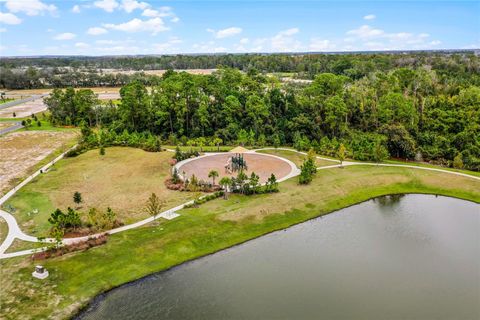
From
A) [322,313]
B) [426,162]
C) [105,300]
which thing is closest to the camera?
[322,313]

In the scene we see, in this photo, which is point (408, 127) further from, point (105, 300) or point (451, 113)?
point (105, 300)

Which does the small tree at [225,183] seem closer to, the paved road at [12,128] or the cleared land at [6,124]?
the paved road at [12,128]

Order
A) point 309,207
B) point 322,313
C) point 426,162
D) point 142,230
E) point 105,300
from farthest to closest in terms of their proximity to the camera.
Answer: point 426,162 → point 309,207 → point 142,230 → point 105,300 → point 322,313

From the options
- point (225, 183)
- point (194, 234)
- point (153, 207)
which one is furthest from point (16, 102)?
point (194, 234)

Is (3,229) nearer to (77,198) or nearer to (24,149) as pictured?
(77,198)

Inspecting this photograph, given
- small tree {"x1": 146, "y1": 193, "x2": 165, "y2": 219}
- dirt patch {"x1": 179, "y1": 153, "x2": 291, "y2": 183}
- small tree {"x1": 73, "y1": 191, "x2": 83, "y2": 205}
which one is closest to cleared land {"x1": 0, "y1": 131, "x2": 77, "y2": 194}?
small tree {"x1": 73, "y1": 191, "x2": 83, "y2": 205}

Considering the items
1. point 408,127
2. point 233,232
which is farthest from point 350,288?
point 408,127
